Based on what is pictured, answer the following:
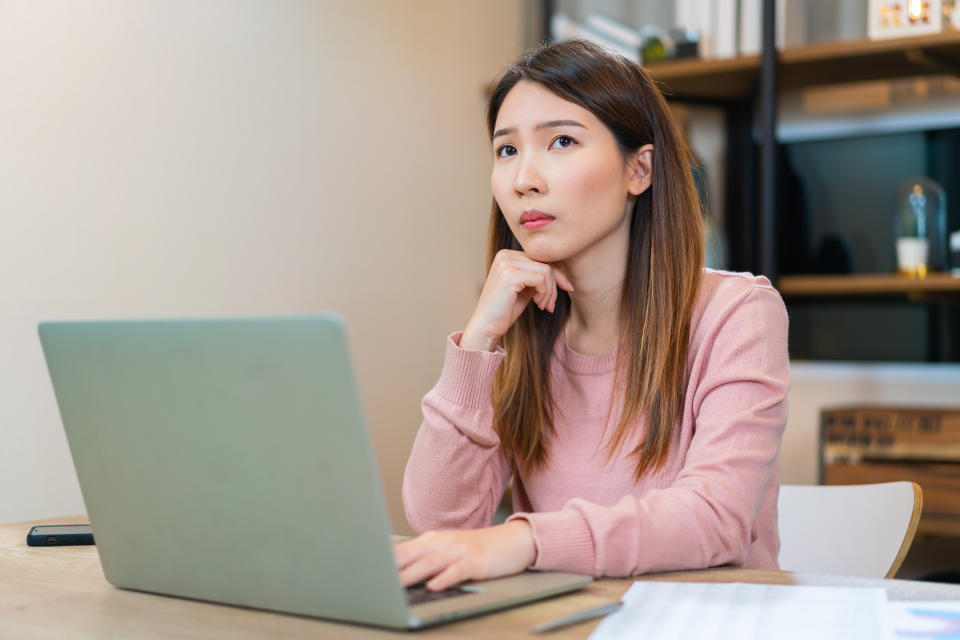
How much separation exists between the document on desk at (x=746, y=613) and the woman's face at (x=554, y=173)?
1.72 feet

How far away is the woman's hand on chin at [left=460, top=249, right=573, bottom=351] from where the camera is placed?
1181mm

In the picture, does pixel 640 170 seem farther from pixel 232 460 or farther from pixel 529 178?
pixel 232 460

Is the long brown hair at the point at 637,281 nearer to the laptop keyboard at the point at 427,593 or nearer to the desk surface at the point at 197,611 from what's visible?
the desk surface at the point at 197,611

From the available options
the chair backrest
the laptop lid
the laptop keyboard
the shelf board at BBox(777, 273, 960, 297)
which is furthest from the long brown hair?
the shelf board at BBox(777, 273, 960, 297)

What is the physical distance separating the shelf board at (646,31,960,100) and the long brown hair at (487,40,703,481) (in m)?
1.22

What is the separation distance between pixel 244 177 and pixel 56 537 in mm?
1327

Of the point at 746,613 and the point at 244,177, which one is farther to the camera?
the point at 244,177

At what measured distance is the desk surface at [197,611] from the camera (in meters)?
0.70

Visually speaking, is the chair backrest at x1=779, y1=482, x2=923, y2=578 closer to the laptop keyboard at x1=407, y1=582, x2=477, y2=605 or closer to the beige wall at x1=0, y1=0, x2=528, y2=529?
the laptop keyboard at x1=407, y1=582, x2=477, y2=605

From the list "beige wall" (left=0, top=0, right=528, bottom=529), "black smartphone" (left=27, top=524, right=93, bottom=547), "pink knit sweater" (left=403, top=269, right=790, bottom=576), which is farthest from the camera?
"beige wall" (left=0, top=0, right=528, bottom=529)

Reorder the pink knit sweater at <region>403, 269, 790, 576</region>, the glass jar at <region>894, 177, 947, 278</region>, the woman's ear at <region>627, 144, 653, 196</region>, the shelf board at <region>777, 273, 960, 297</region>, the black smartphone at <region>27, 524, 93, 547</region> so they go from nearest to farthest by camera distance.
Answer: the pink knit sweater at <region>403, 269, 790, 576</region>, the black smartphone at <region>27, 524, 93, 547</region>, the woman's ear at <region>627, 144, 653, 196</region>, the shelf board at <region>777, 273, 960, 297</region>, the glass jar at <region>894, 177, 947, 278</region>

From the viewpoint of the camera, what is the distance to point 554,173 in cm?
121

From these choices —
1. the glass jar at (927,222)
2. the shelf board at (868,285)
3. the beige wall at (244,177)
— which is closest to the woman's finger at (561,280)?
the beige wall at (244,177)

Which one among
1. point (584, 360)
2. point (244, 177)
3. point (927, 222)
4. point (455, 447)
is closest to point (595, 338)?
point (584, 360)
